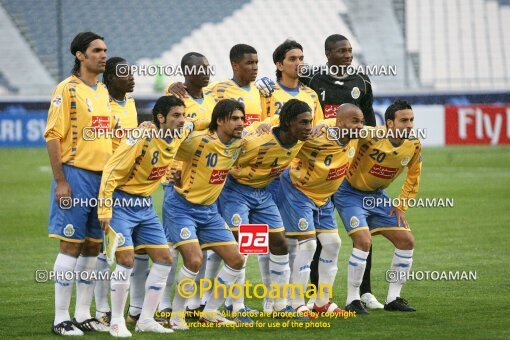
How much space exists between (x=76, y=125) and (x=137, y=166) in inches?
24.7

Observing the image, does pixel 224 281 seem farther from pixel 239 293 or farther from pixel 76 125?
pixel 76 125

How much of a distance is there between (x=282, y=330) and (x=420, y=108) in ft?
67.0

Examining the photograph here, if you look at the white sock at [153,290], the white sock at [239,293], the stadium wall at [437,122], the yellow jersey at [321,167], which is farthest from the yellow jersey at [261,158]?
the stadium wall at [437,122]

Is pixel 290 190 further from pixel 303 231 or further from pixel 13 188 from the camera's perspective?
pixel 13 188

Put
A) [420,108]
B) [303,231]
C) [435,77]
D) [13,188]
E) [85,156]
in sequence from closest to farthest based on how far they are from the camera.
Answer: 1. [85,156]
2. [303,231]
3. [13,188]
4. [420,108]
5. [435,77]

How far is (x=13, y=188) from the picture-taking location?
20.1 meters

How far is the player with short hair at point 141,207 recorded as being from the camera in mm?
7570

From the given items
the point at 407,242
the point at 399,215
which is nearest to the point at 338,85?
the point at 399,215

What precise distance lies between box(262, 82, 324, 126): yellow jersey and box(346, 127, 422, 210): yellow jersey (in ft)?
1.69

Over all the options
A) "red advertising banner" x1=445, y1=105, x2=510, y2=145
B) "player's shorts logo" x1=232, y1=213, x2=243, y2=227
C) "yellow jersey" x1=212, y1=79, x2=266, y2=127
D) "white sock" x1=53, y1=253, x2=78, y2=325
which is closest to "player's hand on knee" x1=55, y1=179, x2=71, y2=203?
"white sock" x1=53, y1=253, x2=78, y2=325

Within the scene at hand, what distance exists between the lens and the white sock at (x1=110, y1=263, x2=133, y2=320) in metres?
7.56

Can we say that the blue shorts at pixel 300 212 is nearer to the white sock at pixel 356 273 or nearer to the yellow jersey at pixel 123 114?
the white sock at pixel 356 273

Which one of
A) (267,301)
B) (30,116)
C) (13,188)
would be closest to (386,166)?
(267,301)

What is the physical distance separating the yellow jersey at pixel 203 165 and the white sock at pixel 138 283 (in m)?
0.76
